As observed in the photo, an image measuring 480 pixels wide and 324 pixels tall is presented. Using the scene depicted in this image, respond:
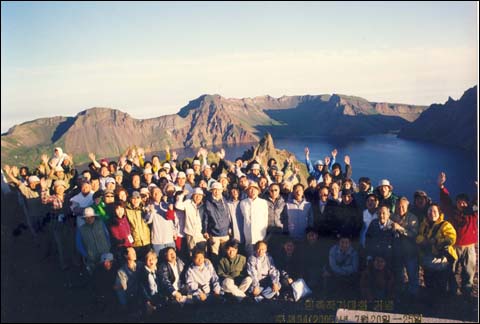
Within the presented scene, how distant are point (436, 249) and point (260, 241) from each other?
294 centimetres

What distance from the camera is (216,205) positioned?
6.54m

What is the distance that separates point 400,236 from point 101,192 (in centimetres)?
560

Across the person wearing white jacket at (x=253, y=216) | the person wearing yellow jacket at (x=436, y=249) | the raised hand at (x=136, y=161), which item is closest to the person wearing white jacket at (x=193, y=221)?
the person wearing white jacket at (x=253, y=216)

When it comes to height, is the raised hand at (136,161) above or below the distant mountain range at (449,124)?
below

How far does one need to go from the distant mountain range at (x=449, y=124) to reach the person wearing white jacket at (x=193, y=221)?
87.5 meters

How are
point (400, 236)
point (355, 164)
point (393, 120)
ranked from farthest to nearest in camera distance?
1. point (393, 120)
2. point (355, 164)
3. point (400, 236)

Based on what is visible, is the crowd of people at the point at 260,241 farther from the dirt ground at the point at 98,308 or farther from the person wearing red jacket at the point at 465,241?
the dirt ground at the point at 98,308

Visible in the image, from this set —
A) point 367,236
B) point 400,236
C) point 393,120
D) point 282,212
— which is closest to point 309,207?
point 282,212

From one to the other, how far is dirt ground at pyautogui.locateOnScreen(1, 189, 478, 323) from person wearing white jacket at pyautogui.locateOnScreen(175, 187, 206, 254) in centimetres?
113

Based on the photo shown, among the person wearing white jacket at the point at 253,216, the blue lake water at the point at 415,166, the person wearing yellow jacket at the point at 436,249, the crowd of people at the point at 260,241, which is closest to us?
the person wearing yellow jacket at the point at 436,249

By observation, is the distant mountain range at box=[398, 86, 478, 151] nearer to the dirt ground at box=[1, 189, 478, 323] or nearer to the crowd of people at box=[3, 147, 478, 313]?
the crowd of people at box=[3, 147, 478, 313]

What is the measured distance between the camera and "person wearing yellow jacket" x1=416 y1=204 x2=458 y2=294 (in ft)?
18.1

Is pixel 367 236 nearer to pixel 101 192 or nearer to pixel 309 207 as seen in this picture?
pixel 309 207

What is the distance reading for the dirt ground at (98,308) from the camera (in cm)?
575
